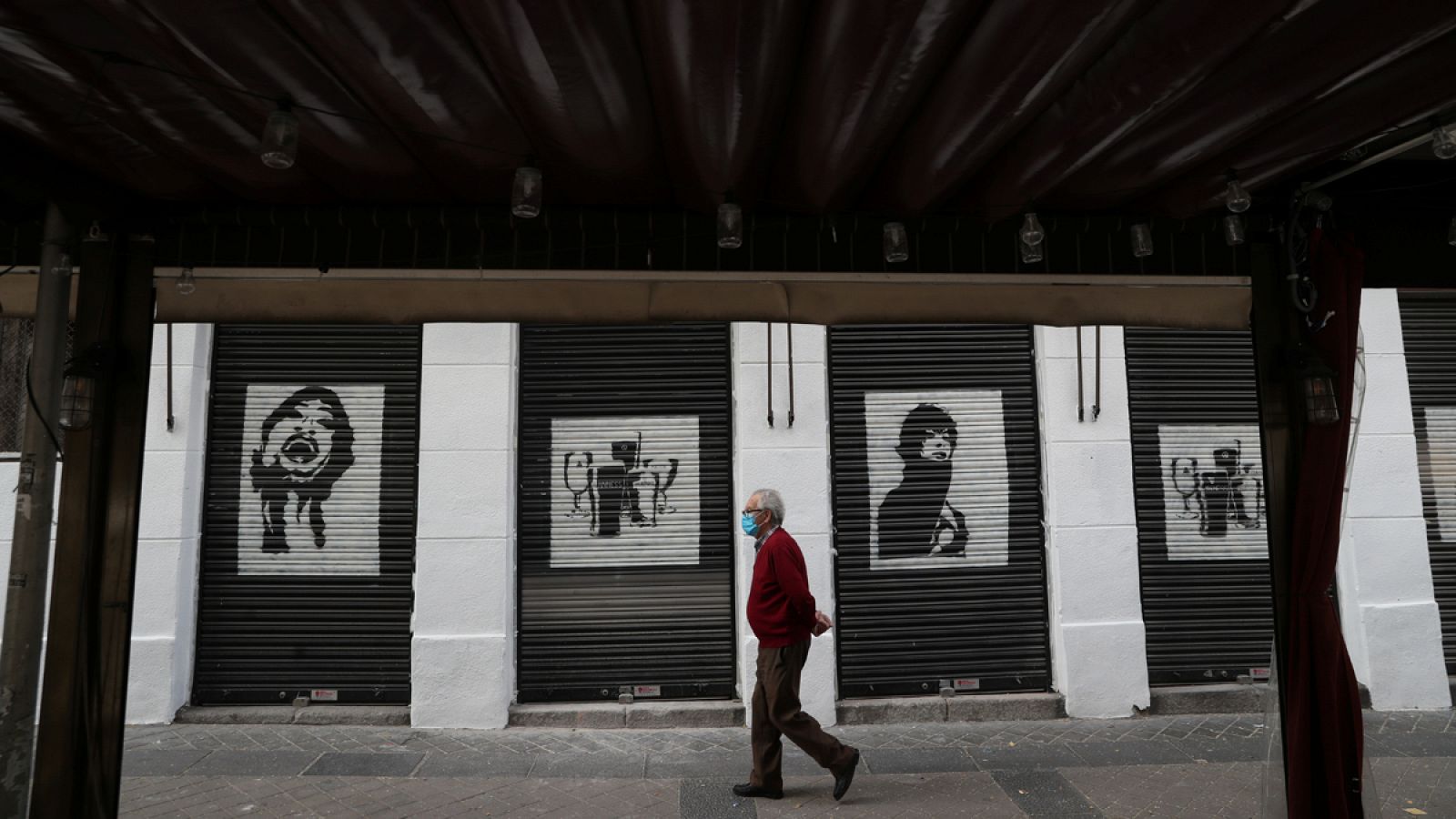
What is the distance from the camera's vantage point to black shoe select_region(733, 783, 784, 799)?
17.6 feet

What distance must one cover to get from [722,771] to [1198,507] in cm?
510

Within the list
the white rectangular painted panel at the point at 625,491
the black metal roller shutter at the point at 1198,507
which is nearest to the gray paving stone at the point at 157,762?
the white rectangular painted panel at the point at 625,491

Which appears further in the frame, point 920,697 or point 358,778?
point 920,697

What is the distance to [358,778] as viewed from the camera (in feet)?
19.3

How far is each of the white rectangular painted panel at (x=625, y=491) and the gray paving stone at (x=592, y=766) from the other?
167cm

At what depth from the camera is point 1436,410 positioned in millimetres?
8070

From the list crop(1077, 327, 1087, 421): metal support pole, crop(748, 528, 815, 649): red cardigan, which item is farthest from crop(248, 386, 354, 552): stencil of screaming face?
crop(1077, 327, 1087, 421): metal support pole

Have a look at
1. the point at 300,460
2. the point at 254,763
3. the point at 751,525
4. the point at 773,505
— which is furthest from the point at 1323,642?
the point at 300,460

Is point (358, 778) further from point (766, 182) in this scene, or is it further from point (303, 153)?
point (766, 182)

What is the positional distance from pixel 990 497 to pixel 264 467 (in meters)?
6.66

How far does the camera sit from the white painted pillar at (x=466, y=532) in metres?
6.99

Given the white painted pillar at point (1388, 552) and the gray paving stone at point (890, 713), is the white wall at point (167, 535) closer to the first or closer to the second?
the gray paving stone at point (890, 713)

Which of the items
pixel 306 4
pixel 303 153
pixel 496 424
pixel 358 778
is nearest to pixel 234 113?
pixel 303 153

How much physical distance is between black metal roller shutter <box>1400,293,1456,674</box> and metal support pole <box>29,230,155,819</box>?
10396mm
